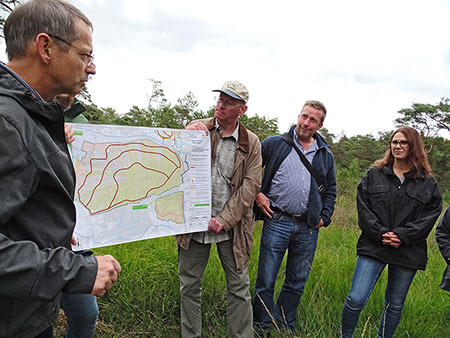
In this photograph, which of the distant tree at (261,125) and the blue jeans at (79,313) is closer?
the blue jeans at (79,313)

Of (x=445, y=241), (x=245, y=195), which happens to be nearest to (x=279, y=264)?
(x=245, y=195)

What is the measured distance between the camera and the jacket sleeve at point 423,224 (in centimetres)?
274

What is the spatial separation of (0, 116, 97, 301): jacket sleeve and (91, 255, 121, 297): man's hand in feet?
0.32

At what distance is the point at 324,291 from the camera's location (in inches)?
136

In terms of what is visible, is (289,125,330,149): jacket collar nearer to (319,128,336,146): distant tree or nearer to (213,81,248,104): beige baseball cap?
(213,81,248,104): beige baseball cap

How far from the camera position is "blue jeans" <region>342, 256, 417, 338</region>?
2807 millimetres

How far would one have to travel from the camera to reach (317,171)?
10.4ft

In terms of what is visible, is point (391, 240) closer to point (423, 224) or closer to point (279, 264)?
point (423, 224)

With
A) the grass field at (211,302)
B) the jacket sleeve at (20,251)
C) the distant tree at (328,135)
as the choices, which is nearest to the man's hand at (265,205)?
the grass field at (211,302)

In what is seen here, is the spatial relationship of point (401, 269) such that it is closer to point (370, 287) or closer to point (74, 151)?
point (370, 287)

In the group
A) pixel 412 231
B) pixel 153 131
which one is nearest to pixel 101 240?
pixel 153 131

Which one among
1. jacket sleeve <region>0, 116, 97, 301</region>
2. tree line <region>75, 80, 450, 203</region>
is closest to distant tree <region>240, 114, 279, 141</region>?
tree line <region>75, 80, 450, 203</region>

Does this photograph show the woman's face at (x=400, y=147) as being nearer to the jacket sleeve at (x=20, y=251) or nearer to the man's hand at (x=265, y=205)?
the man's hand at (x=265, y=205)

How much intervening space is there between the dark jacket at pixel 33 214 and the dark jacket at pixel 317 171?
2.18 m
